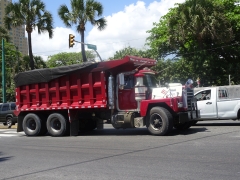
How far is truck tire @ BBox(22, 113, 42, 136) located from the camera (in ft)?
54.7

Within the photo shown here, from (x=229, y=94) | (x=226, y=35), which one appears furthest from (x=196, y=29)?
(x=229, y=94)

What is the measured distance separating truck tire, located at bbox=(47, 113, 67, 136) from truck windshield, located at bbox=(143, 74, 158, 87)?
12.7 ft

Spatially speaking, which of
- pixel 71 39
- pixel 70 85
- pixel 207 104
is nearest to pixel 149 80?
pixel 207 104

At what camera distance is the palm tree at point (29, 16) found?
104 ft

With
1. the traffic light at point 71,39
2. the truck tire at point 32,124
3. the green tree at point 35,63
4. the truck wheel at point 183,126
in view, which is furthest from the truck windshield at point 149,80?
the green tree at point 35,63

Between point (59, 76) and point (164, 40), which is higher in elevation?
point (164, 40)

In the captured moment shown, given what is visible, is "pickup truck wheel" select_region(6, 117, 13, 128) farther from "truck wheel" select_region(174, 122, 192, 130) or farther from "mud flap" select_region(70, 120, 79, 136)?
"truck wheel" select_region(174, 122, 192, 130)

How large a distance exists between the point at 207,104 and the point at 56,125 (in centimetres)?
653

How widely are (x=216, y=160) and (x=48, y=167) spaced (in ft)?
12.7

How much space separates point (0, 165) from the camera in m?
9.48

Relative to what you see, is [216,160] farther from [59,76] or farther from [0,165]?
[59,76]

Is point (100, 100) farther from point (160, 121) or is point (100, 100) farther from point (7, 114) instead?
point (7, 114)

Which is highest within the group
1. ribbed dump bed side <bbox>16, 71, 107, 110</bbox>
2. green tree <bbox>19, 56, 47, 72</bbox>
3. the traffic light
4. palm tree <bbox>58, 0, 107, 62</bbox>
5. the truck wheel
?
palm tree <bbox>58, 0, 107, 62</bbox>

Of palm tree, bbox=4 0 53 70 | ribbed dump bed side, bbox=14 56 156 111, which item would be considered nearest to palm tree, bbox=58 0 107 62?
palm tree, bbox=4 0 53 70
